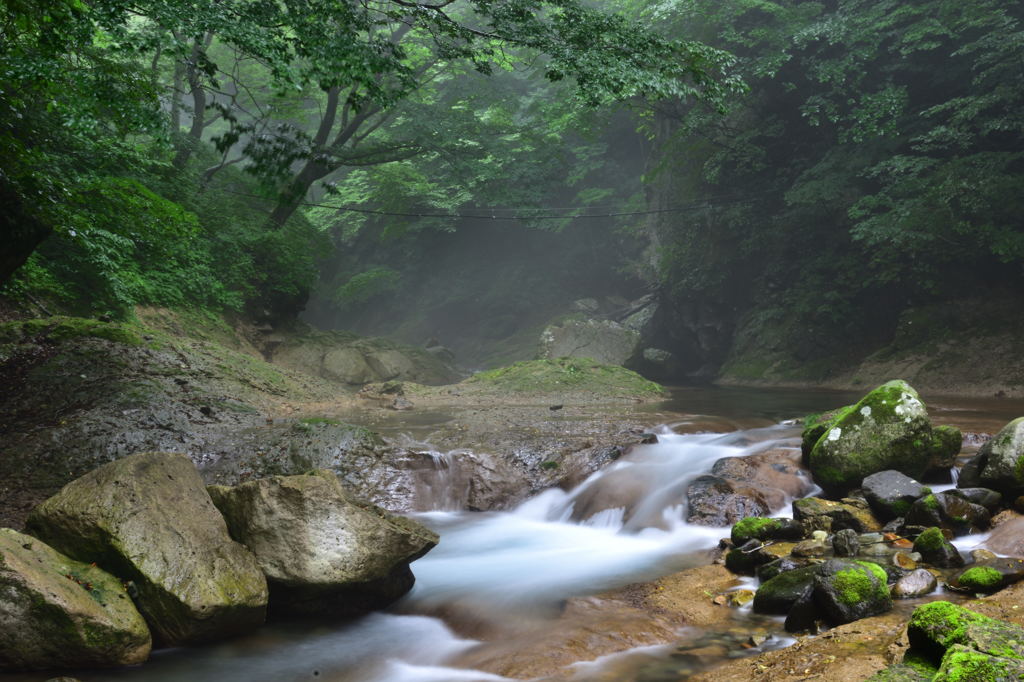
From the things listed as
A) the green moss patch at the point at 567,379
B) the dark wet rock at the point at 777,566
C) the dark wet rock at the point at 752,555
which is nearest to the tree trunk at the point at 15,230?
the dark wet rock at the point at 752,555

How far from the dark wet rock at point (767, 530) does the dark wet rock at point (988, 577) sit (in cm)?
163

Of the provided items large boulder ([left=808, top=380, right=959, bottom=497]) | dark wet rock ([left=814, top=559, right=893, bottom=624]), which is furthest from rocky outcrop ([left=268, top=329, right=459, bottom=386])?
dark wet rock ([left=814, top=559, right=893, bottom=624])

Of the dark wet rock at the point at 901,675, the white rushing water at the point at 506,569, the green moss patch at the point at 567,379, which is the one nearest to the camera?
the dark wet rock at the point at 901,675

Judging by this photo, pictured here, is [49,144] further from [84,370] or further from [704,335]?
[704,335]

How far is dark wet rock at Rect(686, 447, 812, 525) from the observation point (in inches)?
321

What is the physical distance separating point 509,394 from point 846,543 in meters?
12.4

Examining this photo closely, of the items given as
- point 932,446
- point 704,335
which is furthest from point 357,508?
point 704,335

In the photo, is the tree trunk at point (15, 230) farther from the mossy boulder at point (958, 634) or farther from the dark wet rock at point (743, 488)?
the mossy boulder at point (958, 634)

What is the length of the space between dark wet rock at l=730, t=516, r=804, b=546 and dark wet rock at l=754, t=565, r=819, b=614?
1.27 metres

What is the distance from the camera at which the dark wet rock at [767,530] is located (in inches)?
266

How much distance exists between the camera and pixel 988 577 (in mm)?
4992

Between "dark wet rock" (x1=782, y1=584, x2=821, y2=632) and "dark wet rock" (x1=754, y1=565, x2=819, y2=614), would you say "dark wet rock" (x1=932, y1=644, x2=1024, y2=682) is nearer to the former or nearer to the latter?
"dark wet rock" (x1=782, y1=584, x2=821, y2=632)

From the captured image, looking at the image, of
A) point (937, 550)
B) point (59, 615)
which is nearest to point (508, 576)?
point (937, 550)

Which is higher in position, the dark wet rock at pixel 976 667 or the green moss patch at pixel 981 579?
the dark wet rock at pixel 976 667
